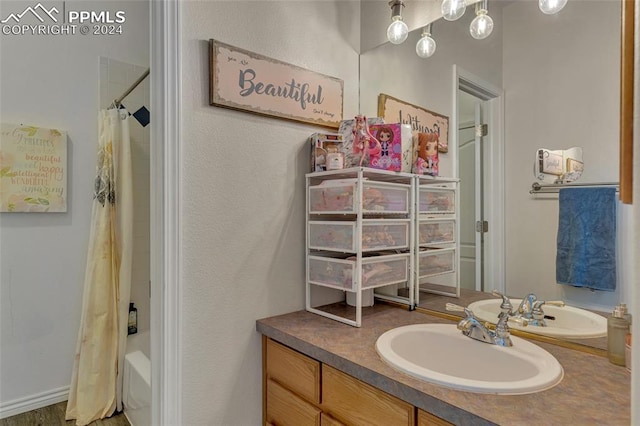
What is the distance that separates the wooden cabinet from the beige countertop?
0.13 feet

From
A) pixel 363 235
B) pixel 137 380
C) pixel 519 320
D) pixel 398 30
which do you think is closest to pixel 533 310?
pixel 519 320

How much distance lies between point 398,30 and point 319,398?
5.00 feet

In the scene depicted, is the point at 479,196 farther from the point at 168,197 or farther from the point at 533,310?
the point at 168,197

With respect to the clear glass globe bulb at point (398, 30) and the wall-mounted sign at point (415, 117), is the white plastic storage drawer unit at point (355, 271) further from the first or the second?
the clear glass globe bulb at point (398, 30)

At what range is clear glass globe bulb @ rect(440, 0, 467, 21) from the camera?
1386mm

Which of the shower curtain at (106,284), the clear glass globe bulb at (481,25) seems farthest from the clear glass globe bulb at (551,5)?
the shower curtain at (106,284)

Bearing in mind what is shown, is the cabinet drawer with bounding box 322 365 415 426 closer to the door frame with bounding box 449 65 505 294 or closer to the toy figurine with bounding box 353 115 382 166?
the door frame with bounding box 449 65 505 294

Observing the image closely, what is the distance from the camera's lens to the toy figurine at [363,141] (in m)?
1.45

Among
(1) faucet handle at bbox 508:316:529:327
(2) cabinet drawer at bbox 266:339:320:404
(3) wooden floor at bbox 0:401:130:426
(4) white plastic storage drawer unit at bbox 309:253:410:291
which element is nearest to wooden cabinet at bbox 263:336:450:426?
(2) cabinet drawer at bbox 266:339:320:404

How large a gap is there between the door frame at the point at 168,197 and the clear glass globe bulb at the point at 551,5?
126cm

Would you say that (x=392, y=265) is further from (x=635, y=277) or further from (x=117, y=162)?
(x=117, y=162)

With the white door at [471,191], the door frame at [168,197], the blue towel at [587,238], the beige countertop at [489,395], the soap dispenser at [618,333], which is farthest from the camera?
the white door at [471,191]

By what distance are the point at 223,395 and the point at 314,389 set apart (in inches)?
15.1

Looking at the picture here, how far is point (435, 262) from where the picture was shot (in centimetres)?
158
